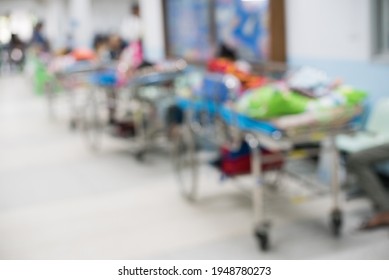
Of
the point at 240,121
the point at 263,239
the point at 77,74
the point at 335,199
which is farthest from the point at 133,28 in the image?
the point at 263,239

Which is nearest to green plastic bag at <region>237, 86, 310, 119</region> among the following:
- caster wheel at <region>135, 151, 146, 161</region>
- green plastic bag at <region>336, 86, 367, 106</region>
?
green plastic bag at <region>336, 86, 367, 106</region>

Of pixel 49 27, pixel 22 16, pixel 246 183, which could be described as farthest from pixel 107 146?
pixel 22 16

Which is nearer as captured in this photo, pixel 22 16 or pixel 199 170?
pixel 199 170

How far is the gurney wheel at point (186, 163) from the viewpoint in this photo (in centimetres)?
345

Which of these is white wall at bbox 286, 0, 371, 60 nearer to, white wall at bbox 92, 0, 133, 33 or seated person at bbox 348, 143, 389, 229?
seated person at bbox 348, 143, 389, 229

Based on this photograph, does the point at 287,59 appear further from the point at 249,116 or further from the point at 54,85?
the point at 54,85

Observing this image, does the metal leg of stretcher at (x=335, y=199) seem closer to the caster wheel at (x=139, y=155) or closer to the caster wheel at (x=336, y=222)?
the caster wheel at (x=336, y=222)

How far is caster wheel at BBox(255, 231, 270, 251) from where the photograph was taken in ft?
8.64

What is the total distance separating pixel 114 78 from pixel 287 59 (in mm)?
1735

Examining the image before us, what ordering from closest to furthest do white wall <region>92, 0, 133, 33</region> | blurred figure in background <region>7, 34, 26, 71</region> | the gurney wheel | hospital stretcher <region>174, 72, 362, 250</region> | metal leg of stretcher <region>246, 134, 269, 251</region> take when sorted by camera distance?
hospital stretcher <region>174, 72, 362, 250</region> → metal leg of stretcher <region>246, 134, 269, 251</region> → the gurney wheel → white wall <region>92, 0, 133, 33</region> → blurred figure in background <region>7, 34, 26, 71</region>

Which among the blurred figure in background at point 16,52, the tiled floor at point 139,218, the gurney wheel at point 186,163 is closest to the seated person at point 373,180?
the tiled floor at point 139,218

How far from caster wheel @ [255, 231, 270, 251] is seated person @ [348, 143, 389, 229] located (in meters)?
0.57

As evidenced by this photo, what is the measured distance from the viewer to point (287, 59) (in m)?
4.16

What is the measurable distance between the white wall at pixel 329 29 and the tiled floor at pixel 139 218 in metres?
1.07
